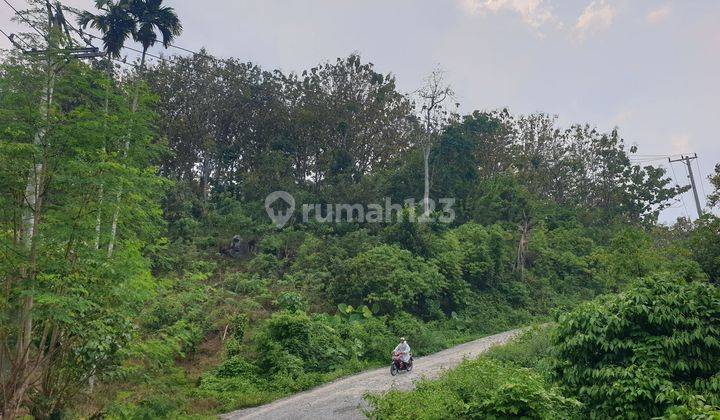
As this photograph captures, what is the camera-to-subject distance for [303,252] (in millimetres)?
26250

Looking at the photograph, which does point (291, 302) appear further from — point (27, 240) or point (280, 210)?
point (280, 210)

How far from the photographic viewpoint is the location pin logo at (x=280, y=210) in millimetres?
Answer: 32375

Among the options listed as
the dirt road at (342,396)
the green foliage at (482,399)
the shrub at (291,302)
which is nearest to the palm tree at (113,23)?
the shrub at (291,302)

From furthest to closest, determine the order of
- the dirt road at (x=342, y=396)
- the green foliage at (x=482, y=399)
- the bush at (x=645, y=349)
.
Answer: the dirt road at (x=342, y=396) < the bush at (x=645, y=349) < the green foliage at (x=482, y=399)

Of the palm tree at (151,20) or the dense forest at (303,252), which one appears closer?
the dense forest at (303,252)

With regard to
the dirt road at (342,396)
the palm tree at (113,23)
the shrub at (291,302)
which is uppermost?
Answer: the palm tree at (113,23)

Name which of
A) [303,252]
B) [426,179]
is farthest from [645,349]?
[426,179]

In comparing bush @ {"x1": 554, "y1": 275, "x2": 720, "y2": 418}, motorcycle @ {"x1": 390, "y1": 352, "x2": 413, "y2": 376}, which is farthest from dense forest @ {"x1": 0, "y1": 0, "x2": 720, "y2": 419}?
motorcycle @ {"x1": 390, "y1": 352, "x2": 413, "y2": 376}

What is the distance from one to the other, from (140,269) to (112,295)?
0.68 metres

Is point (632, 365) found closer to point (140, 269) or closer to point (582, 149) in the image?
point (140, 269)

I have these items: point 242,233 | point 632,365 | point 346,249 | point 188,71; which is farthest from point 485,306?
point 188,71

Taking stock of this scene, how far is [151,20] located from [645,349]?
22.8 meters

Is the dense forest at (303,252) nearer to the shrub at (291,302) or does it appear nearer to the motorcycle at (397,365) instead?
the shrub at (291,302)

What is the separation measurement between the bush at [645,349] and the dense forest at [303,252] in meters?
0.04
